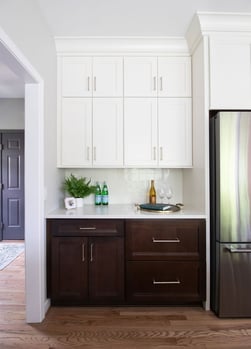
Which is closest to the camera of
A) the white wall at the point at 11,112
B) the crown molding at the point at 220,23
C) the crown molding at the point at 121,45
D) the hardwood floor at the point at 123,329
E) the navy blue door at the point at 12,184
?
the hardwood floor at the point at 123,329

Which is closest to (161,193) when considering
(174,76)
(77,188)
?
(77,188)

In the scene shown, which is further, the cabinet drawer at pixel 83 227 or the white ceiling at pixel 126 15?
the cabinet drawer at pixel 83 227

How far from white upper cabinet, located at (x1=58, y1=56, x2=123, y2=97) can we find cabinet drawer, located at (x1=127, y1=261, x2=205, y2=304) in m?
1.82

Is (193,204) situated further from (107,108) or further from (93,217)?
(107,108)

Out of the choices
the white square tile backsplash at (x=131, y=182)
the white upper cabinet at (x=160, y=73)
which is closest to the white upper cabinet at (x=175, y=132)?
the white upper cabinet at (x=160, y=73)

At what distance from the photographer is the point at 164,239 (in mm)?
2303

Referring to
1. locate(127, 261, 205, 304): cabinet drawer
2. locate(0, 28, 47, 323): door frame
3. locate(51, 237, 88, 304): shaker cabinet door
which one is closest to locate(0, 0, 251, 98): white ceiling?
locate(0, 28, 47, 323): door frame

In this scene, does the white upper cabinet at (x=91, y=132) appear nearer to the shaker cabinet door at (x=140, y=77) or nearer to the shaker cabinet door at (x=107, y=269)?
the shaker cabinet door at (x=140, y=77)

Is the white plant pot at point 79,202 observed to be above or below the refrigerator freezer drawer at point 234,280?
above

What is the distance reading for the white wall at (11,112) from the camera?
460 cm

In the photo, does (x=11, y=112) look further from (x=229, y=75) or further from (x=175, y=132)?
(x=229, y=75)

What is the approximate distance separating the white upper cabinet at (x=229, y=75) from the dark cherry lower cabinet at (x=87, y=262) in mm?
1550

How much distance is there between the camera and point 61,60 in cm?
267

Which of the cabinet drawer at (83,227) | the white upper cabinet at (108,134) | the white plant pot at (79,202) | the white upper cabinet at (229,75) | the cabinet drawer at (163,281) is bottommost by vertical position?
the cabinet drawer at (163,281)
